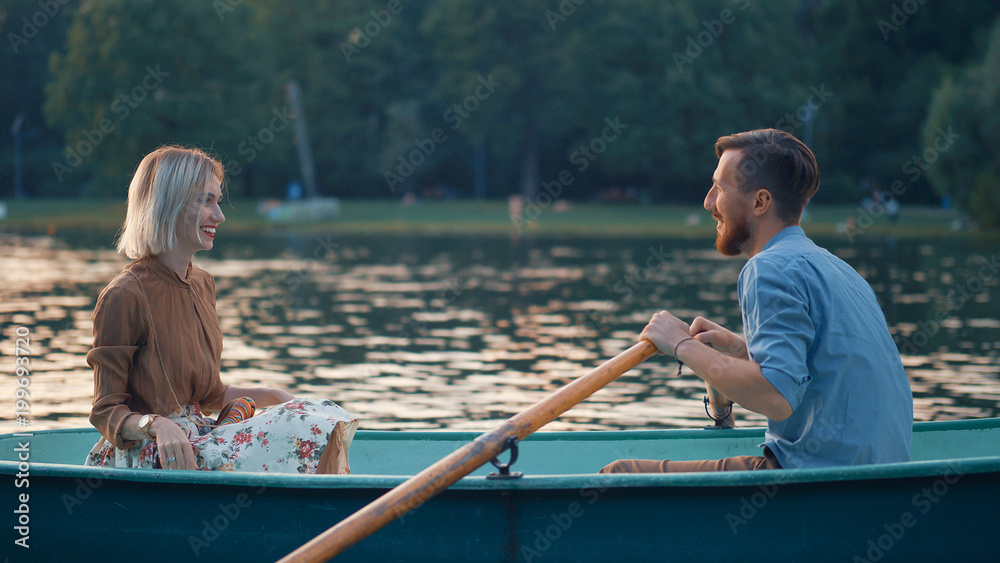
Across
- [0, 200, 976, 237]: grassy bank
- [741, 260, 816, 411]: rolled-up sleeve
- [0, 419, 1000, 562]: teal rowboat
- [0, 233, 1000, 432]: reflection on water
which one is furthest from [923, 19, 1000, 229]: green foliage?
[741, 260, 816, 411]: rolled-up sleeve

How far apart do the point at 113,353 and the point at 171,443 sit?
15.5 inches

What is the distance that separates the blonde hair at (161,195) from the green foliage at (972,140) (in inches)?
1174

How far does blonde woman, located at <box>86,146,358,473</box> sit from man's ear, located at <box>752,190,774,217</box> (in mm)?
1780

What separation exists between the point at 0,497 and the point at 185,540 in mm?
777

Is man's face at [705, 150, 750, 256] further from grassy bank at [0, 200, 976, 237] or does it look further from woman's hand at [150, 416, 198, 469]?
grassy bank at [0, 200, 976, 237]

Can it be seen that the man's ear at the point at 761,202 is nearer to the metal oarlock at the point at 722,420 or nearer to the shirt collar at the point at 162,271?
the metal oarlock at the point at 722,420

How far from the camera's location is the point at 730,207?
3875 mm

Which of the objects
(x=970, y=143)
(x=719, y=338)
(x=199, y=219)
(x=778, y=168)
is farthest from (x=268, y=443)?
(x=970, y=143)

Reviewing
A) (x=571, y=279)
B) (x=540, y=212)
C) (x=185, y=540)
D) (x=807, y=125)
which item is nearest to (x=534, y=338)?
(x=571, y=279)

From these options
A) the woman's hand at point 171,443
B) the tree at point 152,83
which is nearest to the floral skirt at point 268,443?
the woman's hand at point 171,443

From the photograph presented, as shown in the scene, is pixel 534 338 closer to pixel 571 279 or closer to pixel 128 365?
pixel 571 279

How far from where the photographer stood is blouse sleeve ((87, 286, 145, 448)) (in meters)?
4.16

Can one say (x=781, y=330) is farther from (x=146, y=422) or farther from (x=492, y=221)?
(x=492, y=221)

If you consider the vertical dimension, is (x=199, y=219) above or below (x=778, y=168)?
below
